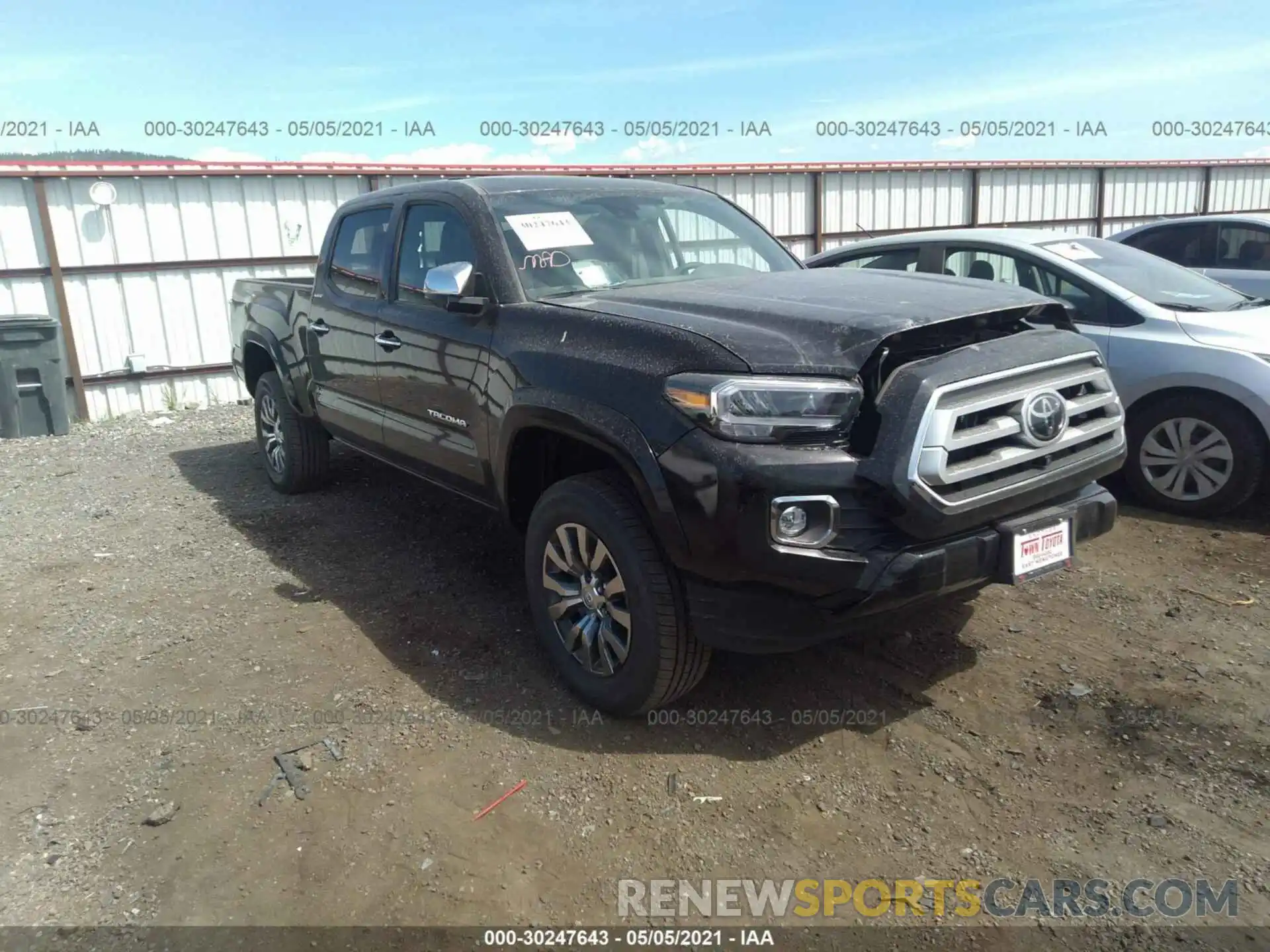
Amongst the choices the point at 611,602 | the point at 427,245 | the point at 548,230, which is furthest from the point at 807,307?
the point at 427,245

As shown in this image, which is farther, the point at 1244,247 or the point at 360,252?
the point at 1244,247

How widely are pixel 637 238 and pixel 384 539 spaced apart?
2.42 metres

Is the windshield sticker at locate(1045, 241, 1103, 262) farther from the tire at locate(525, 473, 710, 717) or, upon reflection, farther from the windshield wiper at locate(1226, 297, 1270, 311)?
the tire at locate(525, 473, 710, 717)

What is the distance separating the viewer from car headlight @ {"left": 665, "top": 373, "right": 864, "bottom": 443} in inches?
110

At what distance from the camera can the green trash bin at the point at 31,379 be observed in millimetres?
8719

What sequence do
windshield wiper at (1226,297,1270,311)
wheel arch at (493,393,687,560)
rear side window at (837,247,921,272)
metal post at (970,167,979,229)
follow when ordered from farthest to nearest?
metal post at (970,167,979,229) < rear side window at (837,247,921,272) < windshield wiper at (1226,297,1270,311) < wheel arch at (493,393,687,560)

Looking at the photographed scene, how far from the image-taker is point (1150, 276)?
5.80 m

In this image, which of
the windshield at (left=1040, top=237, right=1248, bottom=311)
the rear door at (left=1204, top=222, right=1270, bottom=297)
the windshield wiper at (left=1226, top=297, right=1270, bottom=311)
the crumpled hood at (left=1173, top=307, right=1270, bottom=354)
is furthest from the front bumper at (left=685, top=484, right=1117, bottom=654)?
the rear door at (left=1204, top=222, right=1270, bottom=297)

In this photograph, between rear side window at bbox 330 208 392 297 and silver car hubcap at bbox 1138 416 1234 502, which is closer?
rear side window at bbox 330 208 392 297

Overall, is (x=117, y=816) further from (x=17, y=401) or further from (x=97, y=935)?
(x=17, y=401)

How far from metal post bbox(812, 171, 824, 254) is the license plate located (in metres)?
10.8

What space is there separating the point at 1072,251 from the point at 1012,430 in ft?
11.7

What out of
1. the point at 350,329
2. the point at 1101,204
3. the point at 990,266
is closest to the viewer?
the point at 350,329

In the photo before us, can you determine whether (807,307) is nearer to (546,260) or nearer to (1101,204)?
(546,260)
